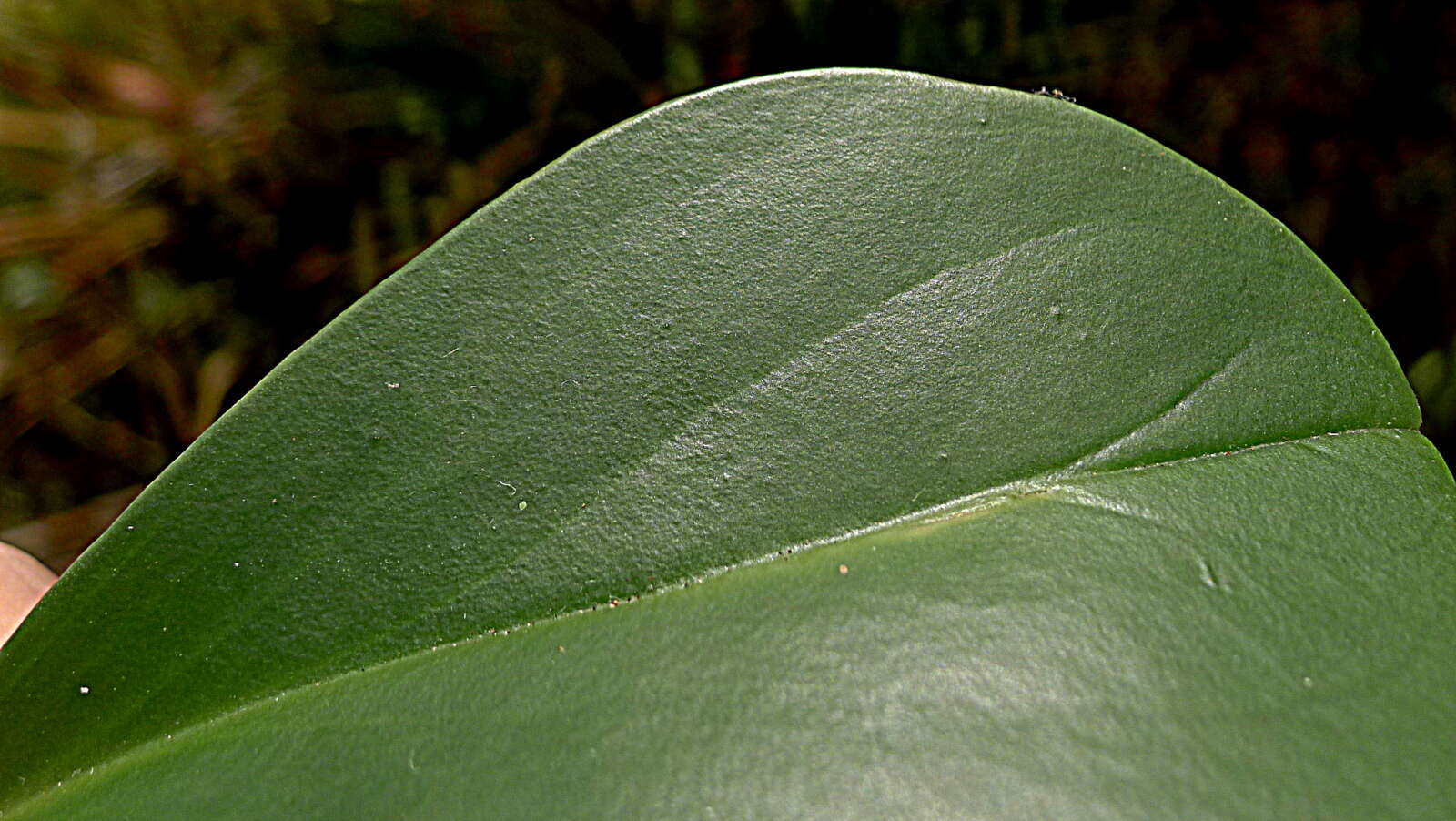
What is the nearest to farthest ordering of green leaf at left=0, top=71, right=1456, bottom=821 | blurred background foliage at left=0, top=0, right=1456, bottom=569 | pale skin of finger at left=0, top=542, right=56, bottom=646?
green leaf at left=0, top=71, right=1456, bottom=821 → pale skin of finger at left=0, top=542, right=56, bottom=646 → blurred background foliage at left=0, top=0, right=1456, bottom=569

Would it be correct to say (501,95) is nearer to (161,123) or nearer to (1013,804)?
(161,123)

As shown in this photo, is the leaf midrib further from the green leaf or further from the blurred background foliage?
the blurred background foliage

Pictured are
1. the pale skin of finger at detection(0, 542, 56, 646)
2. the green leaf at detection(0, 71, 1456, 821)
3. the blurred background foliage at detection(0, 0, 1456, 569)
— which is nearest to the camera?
the green leaf at detection(0, 71, 1456, 821)

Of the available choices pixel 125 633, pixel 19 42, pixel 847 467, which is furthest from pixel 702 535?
pixel 19 42

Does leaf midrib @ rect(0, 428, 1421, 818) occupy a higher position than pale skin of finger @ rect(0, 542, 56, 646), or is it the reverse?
pale skin of finger @ rect(0, 542, 56, 646)

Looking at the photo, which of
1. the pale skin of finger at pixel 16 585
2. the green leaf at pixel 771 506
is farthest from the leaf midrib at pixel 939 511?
the pale skin of finger at pixel 16 585

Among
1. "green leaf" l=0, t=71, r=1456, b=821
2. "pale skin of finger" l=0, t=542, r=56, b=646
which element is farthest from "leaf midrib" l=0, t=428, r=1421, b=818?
"pale skin of finger" l=0, t=542, r=56, b=646
